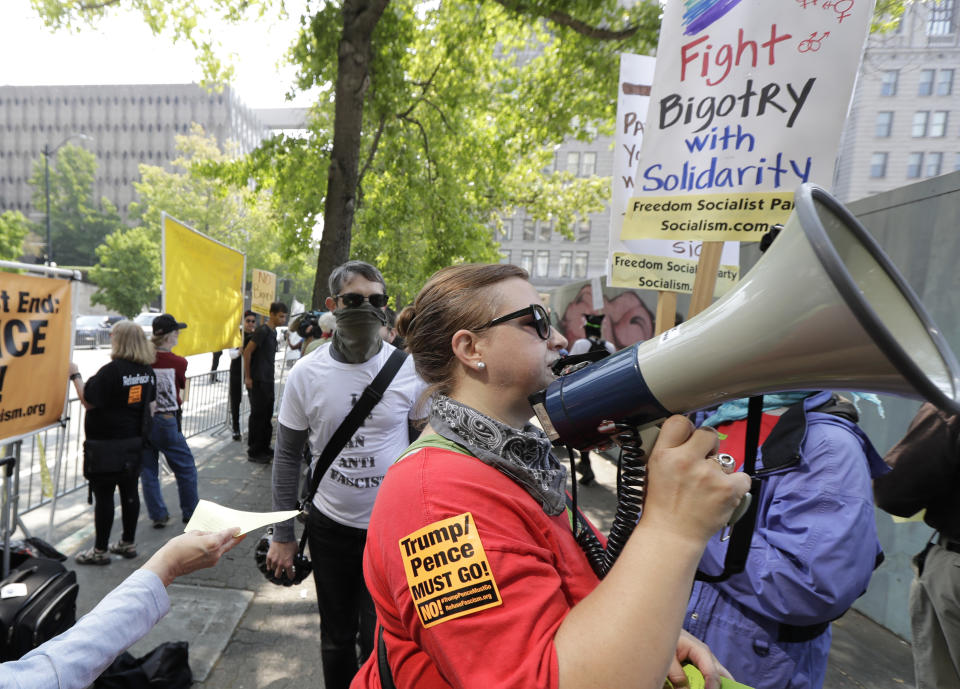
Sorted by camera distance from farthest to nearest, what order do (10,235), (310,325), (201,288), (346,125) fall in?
1. (10,235)
2. (346,125)
3. (310,325)
4. (201,288)

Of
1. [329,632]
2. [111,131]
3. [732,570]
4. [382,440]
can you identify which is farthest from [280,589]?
[111,131]

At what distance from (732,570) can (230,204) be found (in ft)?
109

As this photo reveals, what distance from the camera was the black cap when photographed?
4414mm

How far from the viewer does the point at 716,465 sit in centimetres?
81

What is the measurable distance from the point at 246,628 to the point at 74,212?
190 ft

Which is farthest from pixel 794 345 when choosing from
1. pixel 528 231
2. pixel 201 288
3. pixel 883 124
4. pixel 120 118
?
pixel 120 118

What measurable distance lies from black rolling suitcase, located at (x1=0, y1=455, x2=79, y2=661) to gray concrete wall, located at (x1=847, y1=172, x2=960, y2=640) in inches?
182

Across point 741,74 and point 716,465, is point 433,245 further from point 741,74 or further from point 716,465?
point 716,465

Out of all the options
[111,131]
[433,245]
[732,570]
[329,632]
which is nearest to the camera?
[732,570]

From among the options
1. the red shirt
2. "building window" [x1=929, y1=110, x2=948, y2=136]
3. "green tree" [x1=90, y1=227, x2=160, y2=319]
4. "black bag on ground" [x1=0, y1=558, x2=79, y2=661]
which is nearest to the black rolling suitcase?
"black bag on ground" [x1=0, y1=558, x2=79, y2=661]

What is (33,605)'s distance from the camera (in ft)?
6.26

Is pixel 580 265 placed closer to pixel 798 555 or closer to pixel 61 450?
pixel 61 450

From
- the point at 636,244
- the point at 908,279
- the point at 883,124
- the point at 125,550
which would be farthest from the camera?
the point at 883,124

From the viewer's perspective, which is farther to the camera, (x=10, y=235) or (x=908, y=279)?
(x=10, y=235)
